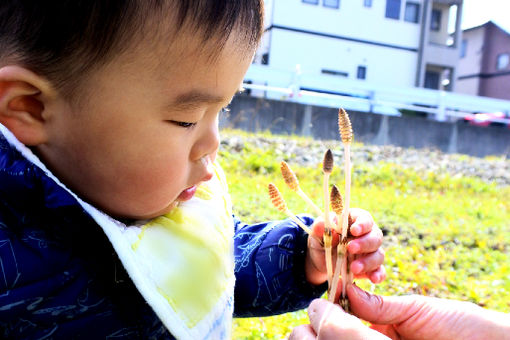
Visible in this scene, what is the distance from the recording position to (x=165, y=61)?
1087 millimetres

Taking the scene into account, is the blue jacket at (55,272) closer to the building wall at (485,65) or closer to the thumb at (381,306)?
the thumb at (381,306)

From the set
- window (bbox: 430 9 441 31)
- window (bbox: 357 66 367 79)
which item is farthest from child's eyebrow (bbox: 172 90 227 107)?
window (bbox: 430 9 441 31)

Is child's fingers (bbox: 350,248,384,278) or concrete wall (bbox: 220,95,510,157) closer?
child's fingers (bbox: 350,248,384,278)

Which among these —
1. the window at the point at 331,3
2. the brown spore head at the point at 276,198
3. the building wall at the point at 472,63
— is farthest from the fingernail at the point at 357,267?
the building wall at the point at 472,63

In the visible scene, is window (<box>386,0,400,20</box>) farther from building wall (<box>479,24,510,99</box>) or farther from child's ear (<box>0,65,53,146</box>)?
child's ear (<box>0,65,53,146</box>)

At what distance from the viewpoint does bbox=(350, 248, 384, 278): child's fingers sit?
1354 millimetres

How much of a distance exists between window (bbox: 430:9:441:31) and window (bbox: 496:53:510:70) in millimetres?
7280

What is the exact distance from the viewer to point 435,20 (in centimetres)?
2206

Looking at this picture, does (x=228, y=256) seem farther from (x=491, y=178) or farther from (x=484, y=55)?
(x=484, y=55)

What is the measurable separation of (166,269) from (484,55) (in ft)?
99.3

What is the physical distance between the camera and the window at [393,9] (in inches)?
789

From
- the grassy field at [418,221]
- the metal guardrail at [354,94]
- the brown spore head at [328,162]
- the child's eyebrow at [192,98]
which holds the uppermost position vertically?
the metal guardrail at [354,94]

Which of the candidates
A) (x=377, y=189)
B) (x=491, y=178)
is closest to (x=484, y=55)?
(x=491, y=178)

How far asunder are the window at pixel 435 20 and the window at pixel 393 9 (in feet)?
7.73
